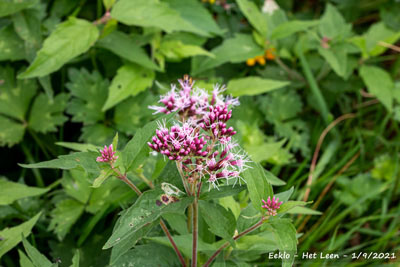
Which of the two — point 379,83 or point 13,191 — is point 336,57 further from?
point 13,191

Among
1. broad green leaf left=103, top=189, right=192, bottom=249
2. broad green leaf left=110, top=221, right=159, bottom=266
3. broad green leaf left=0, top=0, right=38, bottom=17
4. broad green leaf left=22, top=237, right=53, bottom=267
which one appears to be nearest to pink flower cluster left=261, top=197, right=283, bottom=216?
broad green leaf left=103, top=189, right=192, bottom=249

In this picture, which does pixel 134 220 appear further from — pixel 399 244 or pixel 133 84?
pixel 399 244

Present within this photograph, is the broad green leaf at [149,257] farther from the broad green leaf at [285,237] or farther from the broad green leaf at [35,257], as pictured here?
the broad green leaf at [285,237]

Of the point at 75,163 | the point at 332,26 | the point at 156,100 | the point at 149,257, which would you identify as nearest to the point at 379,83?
the point at 332,26

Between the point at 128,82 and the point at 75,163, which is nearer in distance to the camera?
the point at 75,163

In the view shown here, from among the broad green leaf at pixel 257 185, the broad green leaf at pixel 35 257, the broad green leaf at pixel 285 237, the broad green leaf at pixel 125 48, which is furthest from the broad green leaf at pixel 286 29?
the broad green leaf at pixel 35 257

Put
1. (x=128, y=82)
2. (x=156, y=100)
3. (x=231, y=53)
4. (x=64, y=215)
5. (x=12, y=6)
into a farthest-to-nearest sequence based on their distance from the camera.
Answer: (x=231, y=53), (x=128, y=82), (x=156, y=100), (x=12, y=6), (x=64, y=215)
